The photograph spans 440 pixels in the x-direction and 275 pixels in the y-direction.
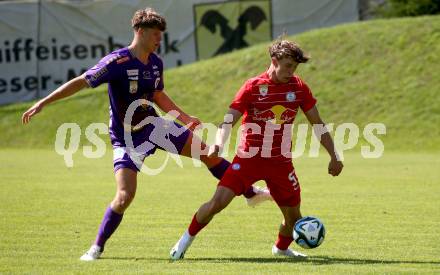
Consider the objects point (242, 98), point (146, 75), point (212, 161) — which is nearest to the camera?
point (242, 98)

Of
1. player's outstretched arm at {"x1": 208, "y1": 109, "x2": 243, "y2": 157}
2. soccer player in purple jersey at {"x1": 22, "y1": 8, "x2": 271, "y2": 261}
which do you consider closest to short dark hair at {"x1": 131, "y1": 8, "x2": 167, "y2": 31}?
soccer player in purple jersey at {"x1": 22, "y1": 8, "x2": 271, "y2": 261}

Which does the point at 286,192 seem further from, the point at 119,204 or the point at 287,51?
the point at 119,204

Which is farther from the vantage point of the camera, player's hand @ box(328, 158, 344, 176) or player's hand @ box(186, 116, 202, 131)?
player's hand @ box(186, 116, 202, 131)

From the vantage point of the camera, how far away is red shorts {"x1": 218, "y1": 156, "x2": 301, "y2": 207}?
25.7 feet

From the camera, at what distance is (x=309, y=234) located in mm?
7809

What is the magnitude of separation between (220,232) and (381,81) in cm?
1838

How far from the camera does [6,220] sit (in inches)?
416

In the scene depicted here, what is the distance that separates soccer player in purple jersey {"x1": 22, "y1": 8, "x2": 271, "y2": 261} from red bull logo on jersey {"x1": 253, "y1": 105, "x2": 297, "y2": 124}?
0.72 metres

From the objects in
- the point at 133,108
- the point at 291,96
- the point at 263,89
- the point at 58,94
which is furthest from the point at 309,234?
the point at 58,94

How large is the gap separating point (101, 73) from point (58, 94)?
1.38ft

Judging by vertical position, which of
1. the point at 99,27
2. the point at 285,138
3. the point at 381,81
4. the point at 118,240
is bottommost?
the point at 118,240

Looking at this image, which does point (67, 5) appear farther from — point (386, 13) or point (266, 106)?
point (266, 106)

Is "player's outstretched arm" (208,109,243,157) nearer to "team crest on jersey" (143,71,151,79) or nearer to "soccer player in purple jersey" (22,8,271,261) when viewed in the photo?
"soccer player in purple jersey" (22,8,271,261)

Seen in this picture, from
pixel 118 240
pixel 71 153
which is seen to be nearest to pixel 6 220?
pixel 118 240
